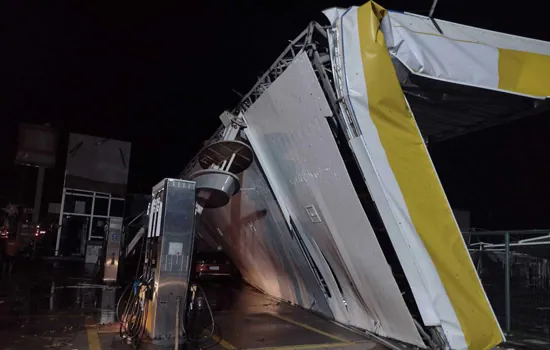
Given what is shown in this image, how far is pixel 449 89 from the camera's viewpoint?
6.05 meters

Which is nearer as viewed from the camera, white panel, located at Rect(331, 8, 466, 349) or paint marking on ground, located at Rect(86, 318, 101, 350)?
white panel, located at Rect(331, 8, 466, 349)

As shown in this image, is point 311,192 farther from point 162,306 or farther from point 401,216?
point 162,306

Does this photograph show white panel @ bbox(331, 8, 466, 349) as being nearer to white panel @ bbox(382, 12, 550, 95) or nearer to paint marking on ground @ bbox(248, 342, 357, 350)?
white panel @ bbox(382, 12, 550, 95)

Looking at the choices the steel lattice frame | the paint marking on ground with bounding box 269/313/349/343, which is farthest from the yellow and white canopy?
the paint marking on ground with bounding box 269/313/349/343

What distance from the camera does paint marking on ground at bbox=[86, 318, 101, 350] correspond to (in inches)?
244

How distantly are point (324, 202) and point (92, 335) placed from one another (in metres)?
3.99

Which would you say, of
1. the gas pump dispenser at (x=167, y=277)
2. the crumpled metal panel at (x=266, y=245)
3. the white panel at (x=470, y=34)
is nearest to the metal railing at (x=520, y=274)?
the crumpled metal panel at (x=266, y=245)

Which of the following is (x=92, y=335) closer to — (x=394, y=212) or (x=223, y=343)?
(x=223, y=343)

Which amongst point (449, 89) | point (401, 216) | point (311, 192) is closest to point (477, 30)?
point (449, 89)

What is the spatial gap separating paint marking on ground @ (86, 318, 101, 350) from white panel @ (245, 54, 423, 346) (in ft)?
11.7

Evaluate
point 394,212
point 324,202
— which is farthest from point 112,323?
point 394,212

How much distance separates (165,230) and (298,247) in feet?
8.98

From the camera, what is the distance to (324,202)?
6539 mm

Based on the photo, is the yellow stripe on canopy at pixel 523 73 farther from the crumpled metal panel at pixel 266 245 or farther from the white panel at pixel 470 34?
the crumpled metal panel at pixel 266 245
